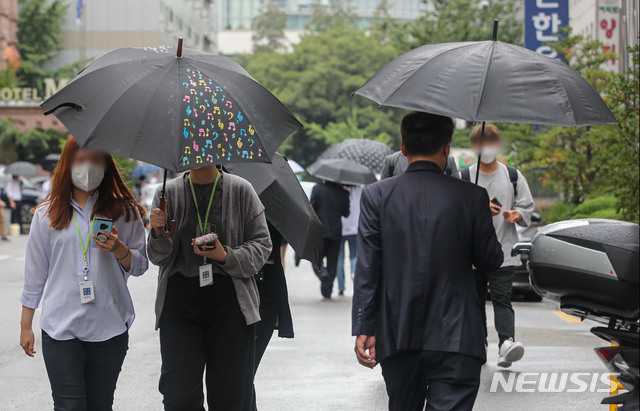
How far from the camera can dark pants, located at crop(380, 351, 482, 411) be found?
164 inches

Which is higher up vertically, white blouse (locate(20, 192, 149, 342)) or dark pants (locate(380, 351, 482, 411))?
white blouse (locate(20, 192, 149, 342))

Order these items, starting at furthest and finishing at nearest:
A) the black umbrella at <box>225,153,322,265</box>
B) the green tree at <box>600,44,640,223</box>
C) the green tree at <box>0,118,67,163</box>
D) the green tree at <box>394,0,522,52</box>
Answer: the green tree at <box>0,118,67,163</box> < the green tree at <box>394,0,522,52</box> < the green tree at <box>600,44,640,223</box> < the black umbrella at <box>225,153,322,265</box>

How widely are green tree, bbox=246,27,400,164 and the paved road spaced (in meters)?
45.6

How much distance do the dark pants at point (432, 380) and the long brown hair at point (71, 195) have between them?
155cm

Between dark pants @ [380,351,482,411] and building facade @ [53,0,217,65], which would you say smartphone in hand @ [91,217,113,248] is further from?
building facade @ [53,0,217,65]

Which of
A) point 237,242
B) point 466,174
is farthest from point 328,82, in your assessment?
point 237,242

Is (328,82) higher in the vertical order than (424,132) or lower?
lower

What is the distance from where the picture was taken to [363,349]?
4.27 metres

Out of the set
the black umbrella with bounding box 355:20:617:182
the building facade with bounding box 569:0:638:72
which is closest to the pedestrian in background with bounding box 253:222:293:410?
the black umbrella with bounding box 355:20:617:182

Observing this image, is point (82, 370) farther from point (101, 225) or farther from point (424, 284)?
point (424, 284)

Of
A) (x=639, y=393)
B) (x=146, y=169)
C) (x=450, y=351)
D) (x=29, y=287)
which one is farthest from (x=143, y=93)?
(x=146, y=169)

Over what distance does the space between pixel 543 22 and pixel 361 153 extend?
8579mm

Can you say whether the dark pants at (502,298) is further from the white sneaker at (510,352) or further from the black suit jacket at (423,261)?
the black suit jacket at (423,261)

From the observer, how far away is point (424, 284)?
4.21 m
